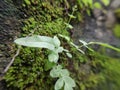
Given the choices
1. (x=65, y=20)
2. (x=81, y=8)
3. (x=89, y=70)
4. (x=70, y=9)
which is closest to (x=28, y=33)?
(x=65, y=20)

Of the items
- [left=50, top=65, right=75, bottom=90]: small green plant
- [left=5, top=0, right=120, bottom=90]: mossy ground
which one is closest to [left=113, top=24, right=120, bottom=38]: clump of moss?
[left=5, top=0, right=120, bottom=90]: mossy ground

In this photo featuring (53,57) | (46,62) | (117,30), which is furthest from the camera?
(117,30)

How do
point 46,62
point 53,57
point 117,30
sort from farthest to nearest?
point 117,30 → point 46,62 → point 53,57

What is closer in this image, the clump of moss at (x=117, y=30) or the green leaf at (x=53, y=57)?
the green leaf at (x=53, y=57)

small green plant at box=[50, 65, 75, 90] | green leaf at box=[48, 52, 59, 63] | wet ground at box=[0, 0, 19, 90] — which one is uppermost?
wet ground at box=[0, 0, 19, 90]

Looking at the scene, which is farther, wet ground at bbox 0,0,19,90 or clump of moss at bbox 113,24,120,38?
clump of moss at bbox 113,24,120,38

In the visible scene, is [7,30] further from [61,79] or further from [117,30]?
[117,30]

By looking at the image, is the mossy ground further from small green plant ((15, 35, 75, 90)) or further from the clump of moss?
the clump of moss

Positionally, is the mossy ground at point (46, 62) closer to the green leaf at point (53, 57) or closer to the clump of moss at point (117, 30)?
the green leaf at point (53, 57)

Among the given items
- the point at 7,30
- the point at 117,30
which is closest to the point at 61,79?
the point at 7,30

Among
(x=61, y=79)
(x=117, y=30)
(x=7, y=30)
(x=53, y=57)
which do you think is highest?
(x=117, y=30)

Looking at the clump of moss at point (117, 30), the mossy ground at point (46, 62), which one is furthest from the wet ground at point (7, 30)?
the clump of moss at point (117, 30)
